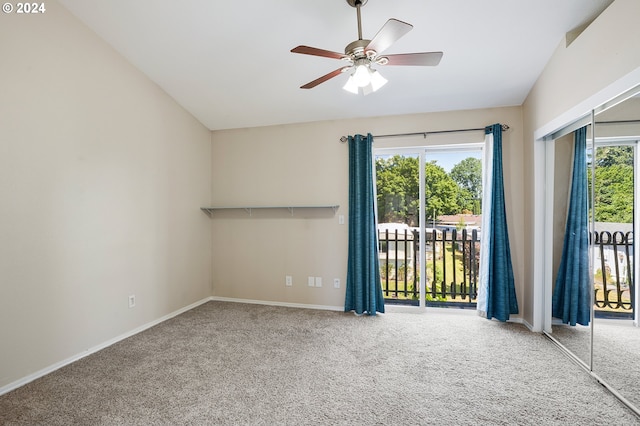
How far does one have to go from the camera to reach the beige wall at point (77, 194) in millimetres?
2139

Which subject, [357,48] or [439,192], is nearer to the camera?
[357,48]

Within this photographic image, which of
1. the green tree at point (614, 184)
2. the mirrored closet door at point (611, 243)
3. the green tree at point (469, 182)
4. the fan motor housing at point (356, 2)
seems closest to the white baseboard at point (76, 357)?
the fan motor housing at point (356, 2)

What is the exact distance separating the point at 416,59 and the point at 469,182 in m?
2.21

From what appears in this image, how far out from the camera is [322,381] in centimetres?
216

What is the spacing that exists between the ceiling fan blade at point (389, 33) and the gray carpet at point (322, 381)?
2.21 meters

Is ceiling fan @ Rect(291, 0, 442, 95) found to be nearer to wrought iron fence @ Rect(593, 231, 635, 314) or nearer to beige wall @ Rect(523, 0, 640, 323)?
beige wall @ Rect(523, 0, 640, 323)

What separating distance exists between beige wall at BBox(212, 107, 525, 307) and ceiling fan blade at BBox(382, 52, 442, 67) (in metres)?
1.79

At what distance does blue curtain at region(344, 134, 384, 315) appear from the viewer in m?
3.54

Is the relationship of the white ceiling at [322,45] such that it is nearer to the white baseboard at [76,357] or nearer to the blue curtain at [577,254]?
the blue curtain at [577,254]

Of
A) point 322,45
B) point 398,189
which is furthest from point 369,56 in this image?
point 398,189

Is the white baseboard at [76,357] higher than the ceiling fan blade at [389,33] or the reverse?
the reverse

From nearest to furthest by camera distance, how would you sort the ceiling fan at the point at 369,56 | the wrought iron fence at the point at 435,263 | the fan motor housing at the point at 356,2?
the ceiling fan at the point at 369,56, the fan motor housing at the point at 356,2, the wrought iron fence at the point at 435,263

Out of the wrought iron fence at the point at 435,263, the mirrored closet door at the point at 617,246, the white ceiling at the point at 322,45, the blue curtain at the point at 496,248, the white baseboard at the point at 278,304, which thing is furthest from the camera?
the white baseboard at the point at 278,304

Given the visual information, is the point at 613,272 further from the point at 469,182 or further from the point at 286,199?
the point at 286,199
